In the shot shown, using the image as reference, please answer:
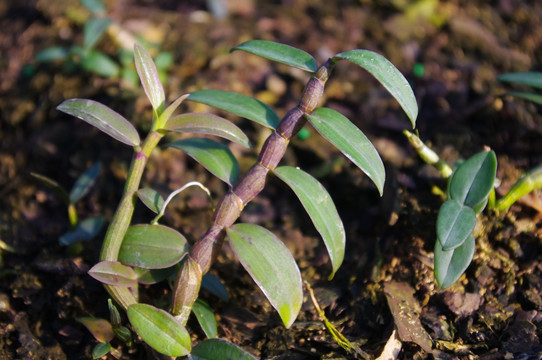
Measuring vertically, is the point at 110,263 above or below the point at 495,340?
above

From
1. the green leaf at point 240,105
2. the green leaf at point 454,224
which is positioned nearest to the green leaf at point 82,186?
the green leaf at point 240,105

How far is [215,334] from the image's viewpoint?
1326 millimetres

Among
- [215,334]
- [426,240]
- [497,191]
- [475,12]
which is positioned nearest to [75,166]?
[215,334]

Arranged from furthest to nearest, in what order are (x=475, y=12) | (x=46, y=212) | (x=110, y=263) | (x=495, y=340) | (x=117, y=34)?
(x=475, y=12), (x=117, y=34), (x=46, y=212), (x=495, y=340), (x=110, y=263)

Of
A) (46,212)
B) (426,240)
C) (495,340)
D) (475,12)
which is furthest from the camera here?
(475,12)

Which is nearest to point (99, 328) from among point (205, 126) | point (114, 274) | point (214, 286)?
point (114, 274)

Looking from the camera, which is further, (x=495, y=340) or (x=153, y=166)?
(x=153, y=166)

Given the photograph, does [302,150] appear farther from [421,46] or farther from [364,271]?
[421,46]

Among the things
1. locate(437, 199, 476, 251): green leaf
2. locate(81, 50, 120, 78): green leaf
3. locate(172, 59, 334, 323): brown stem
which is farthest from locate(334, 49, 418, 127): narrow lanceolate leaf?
locate(81, 50, 120, 78): green leaf

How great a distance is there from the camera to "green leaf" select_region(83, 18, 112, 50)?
7.10ft

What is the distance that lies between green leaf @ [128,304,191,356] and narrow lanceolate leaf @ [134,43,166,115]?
48 cm

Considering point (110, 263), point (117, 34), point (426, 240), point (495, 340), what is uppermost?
point (117, 34)

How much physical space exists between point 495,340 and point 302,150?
0.95 metres

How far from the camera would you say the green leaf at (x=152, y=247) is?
48.3 inches
